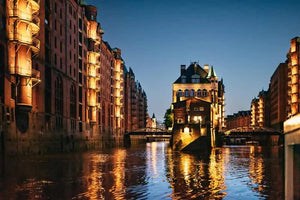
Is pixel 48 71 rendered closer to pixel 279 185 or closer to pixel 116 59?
pixel 279 185

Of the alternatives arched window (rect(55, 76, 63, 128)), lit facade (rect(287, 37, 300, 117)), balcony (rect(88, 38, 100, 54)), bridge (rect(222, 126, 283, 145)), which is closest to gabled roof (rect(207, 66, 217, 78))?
bridge (rect(222, 126, 283, 145))

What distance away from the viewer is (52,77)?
238 feet

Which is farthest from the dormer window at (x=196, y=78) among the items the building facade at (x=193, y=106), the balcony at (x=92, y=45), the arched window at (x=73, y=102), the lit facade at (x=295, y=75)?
the arched window at (x=73, y=102)

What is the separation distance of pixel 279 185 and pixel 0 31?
128ft

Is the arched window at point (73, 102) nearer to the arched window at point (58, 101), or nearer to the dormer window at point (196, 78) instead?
the arched window at point (58, 101)

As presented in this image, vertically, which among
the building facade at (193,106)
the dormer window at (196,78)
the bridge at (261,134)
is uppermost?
the dormer window at (196,78)

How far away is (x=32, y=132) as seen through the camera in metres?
60.2

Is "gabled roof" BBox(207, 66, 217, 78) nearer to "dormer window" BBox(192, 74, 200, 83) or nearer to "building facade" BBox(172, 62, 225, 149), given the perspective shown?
"building facade" BBox(172, 62, 225, 149)

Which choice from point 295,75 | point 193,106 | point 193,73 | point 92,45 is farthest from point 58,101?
point 295,75

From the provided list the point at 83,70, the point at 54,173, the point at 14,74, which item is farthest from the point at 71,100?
the point at 54,173

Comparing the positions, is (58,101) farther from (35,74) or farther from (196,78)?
(196,78)

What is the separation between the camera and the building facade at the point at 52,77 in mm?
53062

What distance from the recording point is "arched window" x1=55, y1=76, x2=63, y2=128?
7512 cm

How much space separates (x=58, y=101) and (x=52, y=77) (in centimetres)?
603
